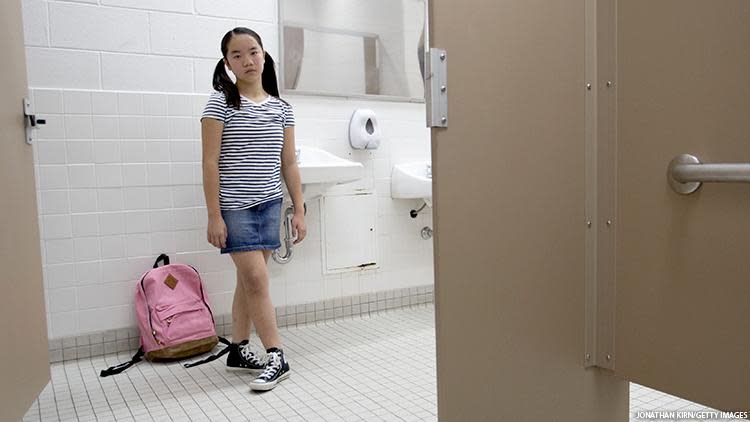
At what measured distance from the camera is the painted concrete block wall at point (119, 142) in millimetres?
2613

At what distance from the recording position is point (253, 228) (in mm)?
2375

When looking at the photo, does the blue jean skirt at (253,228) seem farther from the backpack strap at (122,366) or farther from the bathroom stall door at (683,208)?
the bathroom stall door at (683,208)

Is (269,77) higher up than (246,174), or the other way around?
(269,77)

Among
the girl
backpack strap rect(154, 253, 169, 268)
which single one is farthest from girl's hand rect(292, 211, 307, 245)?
backpack strap rect(154, 253, 169, 268)

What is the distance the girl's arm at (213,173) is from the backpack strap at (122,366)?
73 centimetres

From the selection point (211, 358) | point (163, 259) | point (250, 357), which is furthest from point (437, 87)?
point (163, 259)

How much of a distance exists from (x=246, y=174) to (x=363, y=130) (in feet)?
3.32

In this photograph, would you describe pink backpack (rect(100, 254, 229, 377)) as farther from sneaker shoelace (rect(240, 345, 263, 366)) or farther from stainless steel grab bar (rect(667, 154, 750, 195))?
stainless steel grab bar (rect(667, 154, 750, 195))

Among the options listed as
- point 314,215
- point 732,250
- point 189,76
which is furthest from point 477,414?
point 189,76

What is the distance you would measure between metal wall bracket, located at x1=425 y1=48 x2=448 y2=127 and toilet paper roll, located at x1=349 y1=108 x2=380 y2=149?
1831mm

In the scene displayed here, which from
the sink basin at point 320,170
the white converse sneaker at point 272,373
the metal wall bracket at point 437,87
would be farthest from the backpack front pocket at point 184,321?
the metal wall bracket at point 437,87

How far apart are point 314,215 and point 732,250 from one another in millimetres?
2405

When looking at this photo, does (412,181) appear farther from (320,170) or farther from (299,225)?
(299,225)

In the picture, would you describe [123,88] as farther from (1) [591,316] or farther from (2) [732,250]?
(2) [732,250]
